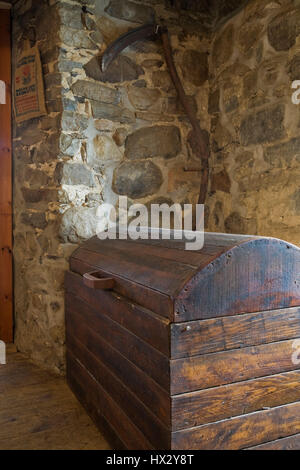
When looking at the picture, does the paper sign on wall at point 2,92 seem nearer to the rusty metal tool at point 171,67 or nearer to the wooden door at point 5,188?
the wooden door at point 5,188

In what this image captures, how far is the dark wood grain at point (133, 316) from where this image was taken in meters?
1.32

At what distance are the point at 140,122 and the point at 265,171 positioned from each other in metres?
0.94

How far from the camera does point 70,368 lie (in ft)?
7.80

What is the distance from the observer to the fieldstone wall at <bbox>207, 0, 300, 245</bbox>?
7.23 feet

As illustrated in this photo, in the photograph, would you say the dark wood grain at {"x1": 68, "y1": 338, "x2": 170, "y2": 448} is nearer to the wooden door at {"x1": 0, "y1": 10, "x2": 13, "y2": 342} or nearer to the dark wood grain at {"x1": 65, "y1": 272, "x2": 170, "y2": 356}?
the dark wood grain at {"x1": 65, "y1": 272, "x2": 170, "y2": 356}

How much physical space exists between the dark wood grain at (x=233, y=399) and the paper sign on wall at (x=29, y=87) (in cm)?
202

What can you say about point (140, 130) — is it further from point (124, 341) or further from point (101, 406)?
point (101, 406)

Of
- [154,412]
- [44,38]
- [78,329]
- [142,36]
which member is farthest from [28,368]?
[142,36]

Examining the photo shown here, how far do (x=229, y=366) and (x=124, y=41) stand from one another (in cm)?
217

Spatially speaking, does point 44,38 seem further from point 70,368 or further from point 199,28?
point 70,368

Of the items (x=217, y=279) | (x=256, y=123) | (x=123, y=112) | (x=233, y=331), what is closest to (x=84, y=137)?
(x=123, y=112)

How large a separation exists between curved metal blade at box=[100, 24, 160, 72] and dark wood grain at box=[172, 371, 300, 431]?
2107 millimetres

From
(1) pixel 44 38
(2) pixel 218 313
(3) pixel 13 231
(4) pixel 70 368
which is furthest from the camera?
(3) pixel 13 231

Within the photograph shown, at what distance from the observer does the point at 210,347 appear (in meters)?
1.34
